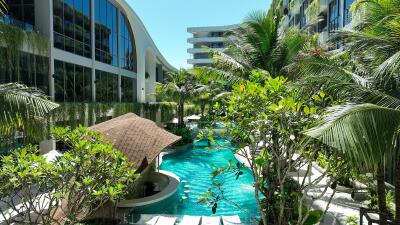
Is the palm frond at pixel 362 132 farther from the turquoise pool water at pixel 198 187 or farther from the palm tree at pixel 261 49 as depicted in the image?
the palm tree at pixel 261 49

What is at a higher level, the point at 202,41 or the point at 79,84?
the point at 202,41

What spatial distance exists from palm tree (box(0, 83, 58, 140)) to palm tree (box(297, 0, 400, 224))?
5.05 metres

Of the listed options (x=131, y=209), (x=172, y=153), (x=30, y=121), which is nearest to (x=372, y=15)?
(x=30, y=121)

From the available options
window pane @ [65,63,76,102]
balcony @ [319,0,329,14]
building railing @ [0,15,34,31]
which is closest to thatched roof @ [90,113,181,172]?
building railing @ [0,15,34,31]

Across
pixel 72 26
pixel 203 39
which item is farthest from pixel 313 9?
pixel 203 39

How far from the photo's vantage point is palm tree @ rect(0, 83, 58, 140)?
5.72m

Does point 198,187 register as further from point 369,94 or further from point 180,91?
point 180,91

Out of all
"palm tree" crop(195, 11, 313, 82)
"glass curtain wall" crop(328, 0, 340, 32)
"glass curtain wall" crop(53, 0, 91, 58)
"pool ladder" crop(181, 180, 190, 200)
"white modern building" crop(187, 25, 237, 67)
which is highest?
"white modern building" crop(187, 25, 237, 67)

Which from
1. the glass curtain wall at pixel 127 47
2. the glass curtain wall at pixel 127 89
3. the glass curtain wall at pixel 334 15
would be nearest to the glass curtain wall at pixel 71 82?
the glass curtain wall at pixel 127 89

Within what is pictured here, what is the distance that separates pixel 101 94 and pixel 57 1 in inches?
326

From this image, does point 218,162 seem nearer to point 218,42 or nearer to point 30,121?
point 30,121

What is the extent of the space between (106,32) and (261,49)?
1640 cm

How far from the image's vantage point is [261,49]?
13.4m

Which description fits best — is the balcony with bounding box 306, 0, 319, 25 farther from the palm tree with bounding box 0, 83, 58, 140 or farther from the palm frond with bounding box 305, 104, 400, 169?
the palm tree with bounding box 0, 83, 58, 140
